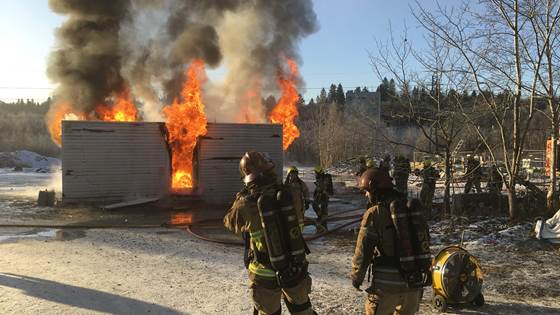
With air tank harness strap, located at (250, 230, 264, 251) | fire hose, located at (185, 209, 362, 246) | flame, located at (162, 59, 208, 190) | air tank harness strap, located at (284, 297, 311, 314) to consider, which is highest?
flame, located at (162, 59, 208, 190)

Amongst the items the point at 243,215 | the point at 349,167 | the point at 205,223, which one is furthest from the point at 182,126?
the point at 349,167

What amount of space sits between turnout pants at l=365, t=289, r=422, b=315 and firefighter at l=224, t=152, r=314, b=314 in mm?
484

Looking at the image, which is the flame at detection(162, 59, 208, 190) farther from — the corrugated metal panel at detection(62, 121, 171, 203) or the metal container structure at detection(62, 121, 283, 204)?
the corrugated metal panel at detection(62, 121, 171, 203)

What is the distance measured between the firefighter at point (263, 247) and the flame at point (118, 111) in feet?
48.7

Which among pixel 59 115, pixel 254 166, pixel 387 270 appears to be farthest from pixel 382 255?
pixel 59 115

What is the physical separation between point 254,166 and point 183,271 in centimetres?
374

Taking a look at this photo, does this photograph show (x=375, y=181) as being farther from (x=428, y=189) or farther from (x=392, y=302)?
(x=428, y=189)

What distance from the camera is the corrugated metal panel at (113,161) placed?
47.0 ft

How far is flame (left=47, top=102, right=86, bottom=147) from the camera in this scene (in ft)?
57.8

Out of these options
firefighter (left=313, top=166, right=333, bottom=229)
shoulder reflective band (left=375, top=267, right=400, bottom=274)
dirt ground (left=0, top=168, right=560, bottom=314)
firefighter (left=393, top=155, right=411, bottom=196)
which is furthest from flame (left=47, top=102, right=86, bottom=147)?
shoulder reflective band (left=375, top=267, right=400, bottom=274)

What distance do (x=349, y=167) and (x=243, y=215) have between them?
32.4 metres

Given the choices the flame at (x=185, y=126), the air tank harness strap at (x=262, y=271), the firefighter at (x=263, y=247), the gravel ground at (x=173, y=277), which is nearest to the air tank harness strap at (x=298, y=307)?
the firefighter at (x=263, y=247)

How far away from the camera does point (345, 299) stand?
529cm

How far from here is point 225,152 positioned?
51.8ft
